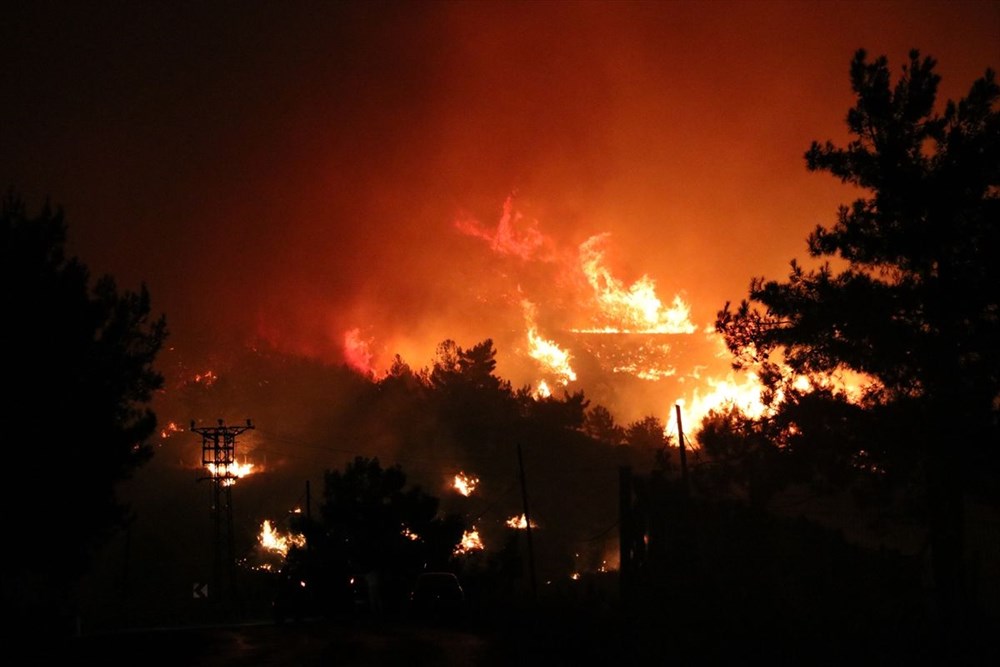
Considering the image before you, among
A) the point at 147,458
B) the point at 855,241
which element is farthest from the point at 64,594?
the point at 855,241

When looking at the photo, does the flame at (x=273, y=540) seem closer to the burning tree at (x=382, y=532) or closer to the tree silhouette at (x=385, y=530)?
the burning tree at (x=382, y=532)

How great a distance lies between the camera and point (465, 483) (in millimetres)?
86875

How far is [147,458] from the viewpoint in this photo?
1097 inches

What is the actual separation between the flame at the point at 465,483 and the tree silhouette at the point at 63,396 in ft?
194

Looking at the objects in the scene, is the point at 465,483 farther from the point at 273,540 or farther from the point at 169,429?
the point at 169,429

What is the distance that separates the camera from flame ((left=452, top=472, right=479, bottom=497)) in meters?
86.1

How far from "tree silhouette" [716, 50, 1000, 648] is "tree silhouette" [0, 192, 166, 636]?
17.9m

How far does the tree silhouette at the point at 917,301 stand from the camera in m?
19.1

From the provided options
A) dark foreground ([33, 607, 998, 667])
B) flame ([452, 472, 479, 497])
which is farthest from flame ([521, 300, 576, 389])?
dark foreground ([33, 607, 998, 667])

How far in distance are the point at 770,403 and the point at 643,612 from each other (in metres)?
5.76

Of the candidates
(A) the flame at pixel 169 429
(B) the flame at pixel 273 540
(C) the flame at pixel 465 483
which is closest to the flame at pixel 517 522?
(C) the flame at pixel 465 483

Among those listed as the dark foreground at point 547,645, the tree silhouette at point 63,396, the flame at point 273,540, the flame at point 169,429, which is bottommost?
the dark foreground at point 547,645

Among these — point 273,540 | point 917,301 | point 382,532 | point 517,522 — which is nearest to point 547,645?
point 917,301

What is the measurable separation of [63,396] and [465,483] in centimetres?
Answer: 6362
